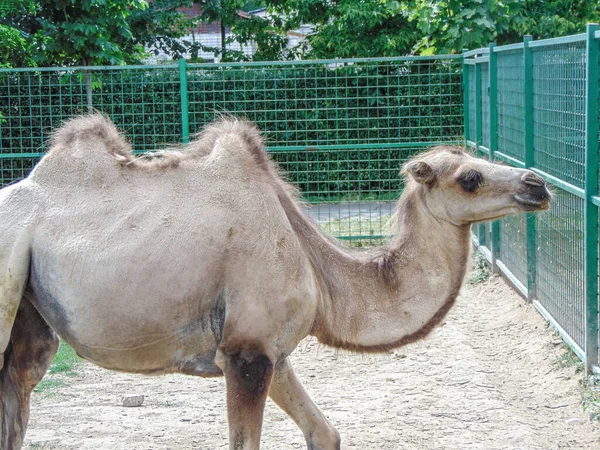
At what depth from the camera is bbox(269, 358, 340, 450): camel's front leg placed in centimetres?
518

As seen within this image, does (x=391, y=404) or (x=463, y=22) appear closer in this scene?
(x=391, y=404)

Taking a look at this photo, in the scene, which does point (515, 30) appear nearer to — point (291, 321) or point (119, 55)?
point (119, 55)

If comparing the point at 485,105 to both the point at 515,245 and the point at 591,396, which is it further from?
the point at 591,396

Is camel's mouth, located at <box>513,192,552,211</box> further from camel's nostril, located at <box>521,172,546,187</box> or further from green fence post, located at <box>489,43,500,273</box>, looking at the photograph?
green fence post, located at <box>489,43,500,273</box>

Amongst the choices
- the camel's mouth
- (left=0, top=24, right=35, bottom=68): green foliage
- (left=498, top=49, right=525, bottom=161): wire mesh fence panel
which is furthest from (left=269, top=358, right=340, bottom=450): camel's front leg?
(left=0, top=24, right=35, bottom=68): green foliage

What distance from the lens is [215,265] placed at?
4.70 metres

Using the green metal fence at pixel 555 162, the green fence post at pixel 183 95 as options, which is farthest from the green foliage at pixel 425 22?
the green fence post at pixel 183 95

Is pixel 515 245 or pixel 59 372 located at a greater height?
pixel 515 245

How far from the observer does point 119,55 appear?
46.1ft

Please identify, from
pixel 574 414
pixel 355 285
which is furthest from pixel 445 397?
pixel 355 285

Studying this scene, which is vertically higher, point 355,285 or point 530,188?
point 530,188

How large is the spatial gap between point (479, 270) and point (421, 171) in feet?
20.2

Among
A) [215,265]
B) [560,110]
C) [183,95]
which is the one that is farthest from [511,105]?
[215,265]

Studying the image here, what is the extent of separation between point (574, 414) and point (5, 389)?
3.67m
